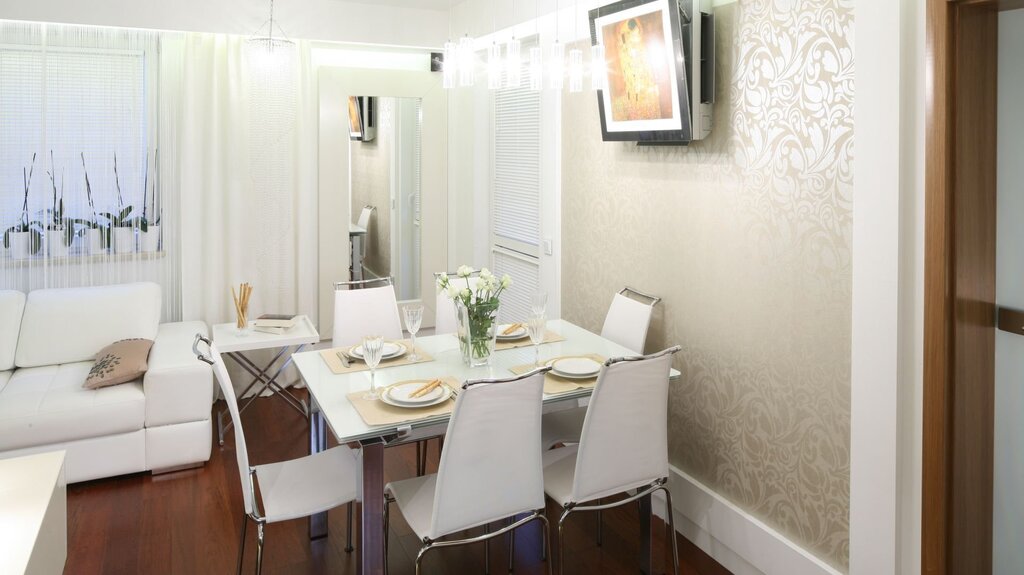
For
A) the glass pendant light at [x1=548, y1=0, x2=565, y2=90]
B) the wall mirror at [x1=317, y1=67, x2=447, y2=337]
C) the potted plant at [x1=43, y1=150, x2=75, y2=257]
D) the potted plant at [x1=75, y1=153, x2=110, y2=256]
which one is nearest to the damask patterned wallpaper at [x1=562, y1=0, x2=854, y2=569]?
the glass pendant light at [x1=548, y1=0, x2=565, y2=90]

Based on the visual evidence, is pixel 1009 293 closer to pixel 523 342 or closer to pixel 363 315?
pixel 523 342

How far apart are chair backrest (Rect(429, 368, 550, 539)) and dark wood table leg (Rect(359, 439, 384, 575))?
9.5 inches

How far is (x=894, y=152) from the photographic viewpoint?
2254 mm

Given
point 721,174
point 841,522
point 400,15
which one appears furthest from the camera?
point 400,15

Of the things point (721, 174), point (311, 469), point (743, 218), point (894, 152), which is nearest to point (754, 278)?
point (743, 218)

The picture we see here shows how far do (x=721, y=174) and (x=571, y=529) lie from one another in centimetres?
160

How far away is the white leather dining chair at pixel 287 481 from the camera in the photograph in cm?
257

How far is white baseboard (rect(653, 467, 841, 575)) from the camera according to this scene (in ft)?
9.20

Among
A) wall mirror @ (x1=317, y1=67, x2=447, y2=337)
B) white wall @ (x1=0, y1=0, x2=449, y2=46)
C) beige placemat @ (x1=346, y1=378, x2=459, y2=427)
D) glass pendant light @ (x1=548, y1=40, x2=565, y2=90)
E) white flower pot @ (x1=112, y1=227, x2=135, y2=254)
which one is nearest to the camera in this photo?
beige placemat @ (x1=346, y1=378, x2=459, y2=427)

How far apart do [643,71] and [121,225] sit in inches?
128

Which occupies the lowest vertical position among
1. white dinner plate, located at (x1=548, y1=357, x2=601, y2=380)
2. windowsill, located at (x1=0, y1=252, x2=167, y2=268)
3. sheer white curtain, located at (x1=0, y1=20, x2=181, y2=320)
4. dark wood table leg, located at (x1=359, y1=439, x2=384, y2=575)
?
dark wood table leg, located at (x1=359, y1=439, x2=384, y2=575)

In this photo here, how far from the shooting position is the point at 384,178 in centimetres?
546

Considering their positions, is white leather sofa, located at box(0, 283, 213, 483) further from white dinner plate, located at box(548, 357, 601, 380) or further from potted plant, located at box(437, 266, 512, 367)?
white dinner plate, located at box(548, 357, 601, 380)

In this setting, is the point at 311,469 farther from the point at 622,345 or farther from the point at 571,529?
the point at 622,345
